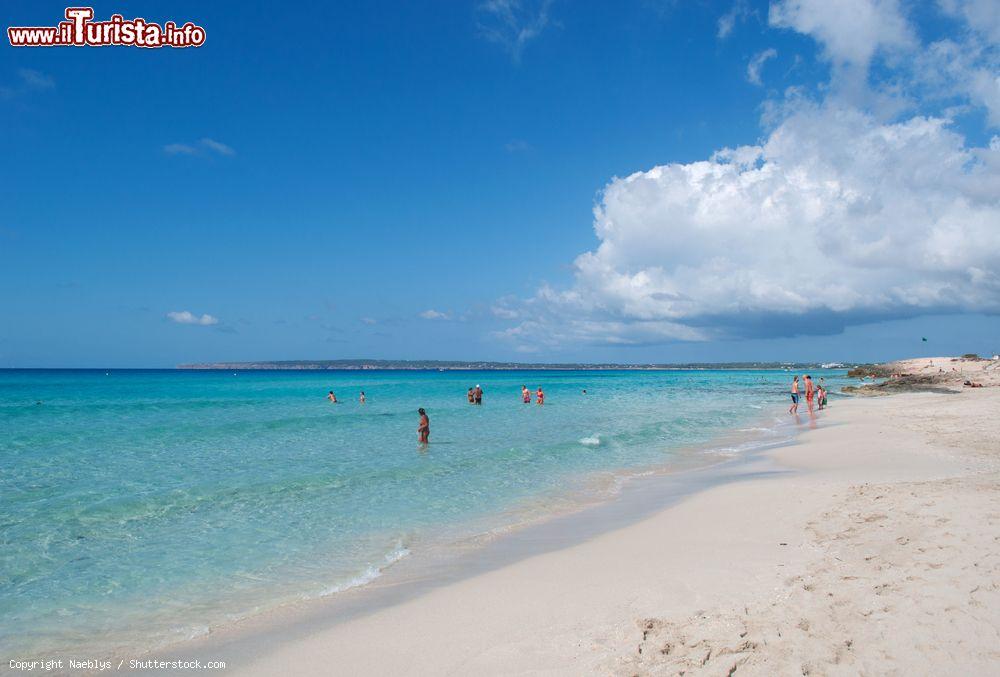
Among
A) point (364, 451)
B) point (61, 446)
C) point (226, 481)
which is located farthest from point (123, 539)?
point (61, 446)

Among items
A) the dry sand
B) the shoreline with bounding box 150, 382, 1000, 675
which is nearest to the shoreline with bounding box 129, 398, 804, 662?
the shoreline with bounding box 150, 382, 1000, 675

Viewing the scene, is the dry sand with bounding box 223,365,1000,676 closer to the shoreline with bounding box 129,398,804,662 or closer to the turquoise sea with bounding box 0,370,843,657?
the shoreline with bounding box 129,398,804,662

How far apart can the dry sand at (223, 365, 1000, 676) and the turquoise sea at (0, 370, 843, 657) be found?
2089 millimetres

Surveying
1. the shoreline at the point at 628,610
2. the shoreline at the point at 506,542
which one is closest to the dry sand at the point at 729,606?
the shoreline at the point at 628,610

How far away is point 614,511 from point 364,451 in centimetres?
1100

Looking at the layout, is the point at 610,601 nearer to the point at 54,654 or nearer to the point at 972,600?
the point at 972,600

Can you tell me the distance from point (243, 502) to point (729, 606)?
34.5 ft

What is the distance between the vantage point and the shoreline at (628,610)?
4.59m

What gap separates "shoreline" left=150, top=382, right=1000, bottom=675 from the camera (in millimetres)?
4586

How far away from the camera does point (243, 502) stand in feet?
39.8

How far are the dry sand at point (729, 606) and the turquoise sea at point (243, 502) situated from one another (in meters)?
2.09

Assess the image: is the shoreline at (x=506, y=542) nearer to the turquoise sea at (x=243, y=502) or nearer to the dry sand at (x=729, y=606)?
the turquoise sea at (x=243, y=502)

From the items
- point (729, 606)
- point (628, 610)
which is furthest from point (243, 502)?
point (729, 606)

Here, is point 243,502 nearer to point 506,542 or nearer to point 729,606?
point 506,542
